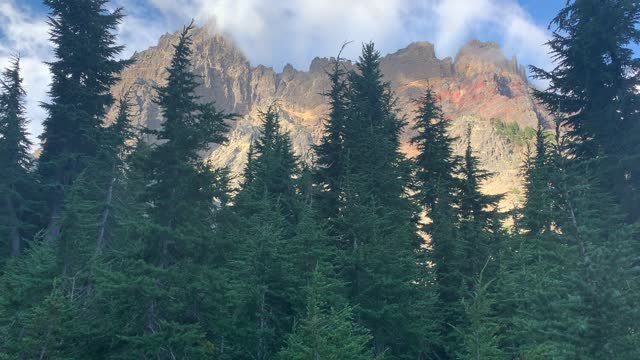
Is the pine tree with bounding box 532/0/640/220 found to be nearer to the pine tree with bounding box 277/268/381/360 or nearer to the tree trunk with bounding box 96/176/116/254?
the pine tree with bounding box 277/268/381/360

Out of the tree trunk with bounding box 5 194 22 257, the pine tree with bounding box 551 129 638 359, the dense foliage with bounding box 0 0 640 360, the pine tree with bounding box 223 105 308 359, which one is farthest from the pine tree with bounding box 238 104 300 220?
the pine tree with bounding box 551 129 638 359

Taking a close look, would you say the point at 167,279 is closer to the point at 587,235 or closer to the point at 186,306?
the point at 186,306

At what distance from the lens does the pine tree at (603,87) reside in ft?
71.4

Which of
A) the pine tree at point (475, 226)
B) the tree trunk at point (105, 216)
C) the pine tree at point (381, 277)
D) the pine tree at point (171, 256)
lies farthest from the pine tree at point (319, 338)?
the tree trunk at point (105, 216)

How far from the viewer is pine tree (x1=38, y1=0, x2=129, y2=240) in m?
28.7

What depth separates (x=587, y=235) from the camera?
1005 centimetres

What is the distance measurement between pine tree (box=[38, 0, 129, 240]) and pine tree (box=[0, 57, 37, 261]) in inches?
46.1

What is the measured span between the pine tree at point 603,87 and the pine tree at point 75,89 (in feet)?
90.0

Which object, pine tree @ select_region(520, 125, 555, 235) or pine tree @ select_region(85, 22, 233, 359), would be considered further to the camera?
pine tree @ select_region(85, 22, 233, 359)

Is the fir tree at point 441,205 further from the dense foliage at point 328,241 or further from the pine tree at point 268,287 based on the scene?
the pine tree at point 268,287

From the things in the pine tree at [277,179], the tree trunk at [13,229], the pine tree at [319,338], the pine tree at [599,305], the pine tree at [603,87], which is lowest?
the pine tree at [319,338]

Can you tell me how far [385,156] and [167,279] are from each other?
39.0 ft

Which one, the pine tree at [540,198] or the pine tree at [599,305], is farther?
the pine tree at [540,198]

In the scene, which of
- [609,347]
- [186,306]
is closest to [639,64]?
[609,347]
